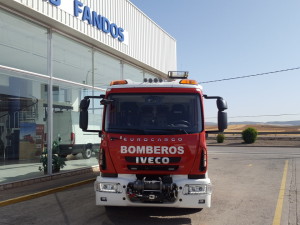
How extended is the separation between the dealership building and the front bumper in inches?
171

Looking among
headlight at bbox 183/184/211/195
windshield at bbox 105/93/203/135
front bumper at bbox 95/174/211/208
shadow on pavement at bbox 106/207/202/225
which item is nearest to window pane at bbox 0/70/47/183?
shadow on pavement at bbox 106/207/202/225

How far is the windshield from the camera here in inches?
230

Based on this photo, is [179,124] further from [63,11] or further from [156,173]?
[63,11]

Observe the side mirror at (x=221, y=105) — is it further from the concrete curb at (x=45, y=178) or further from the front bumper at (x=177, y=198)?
the concrete curb at (x=45, y=178)

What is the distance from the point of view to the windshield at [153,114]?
5.85 meters

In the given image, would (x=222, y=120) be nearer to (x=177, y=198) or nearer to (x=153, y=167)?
(x=153, y=167)

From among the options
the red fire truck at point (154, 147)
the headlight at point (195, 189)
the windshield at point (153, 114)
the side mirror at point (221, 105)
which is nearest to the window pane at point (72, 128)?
the windshield at point (153, 114)

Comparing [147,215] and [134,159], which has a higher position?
[134,159]

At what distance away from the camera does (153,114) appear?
600cm

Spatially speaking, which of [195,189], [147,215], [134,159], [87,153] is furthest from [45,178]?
[195,189]

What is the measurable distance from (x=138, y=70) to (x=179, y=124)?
10753 mm

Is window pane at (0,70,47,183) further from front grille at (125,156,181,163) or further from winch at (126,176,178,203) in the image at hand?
winch at (126,176,178,203)

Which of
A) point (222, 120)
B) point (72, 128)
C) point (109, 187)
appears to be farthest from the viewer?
point (72, 128)

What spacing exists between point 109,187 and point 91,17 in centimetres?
763
